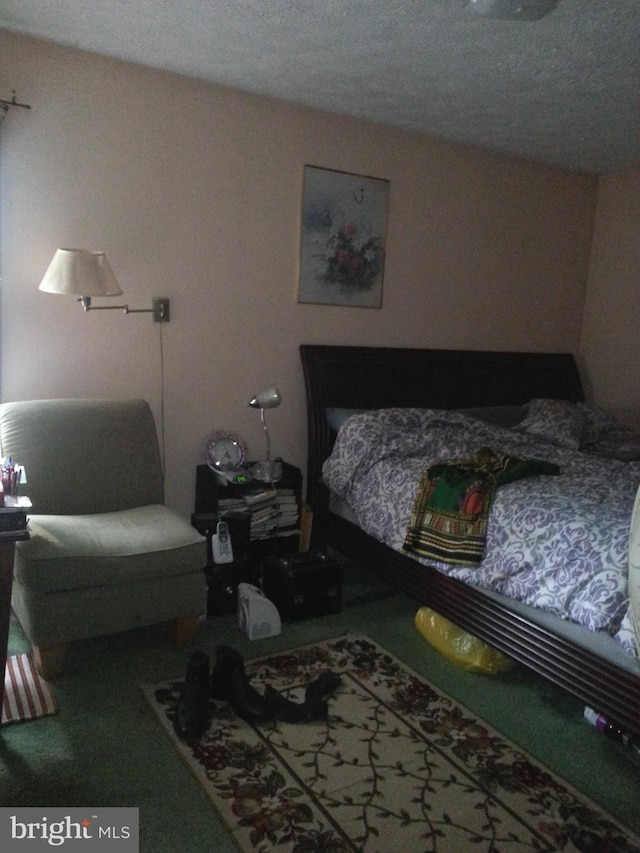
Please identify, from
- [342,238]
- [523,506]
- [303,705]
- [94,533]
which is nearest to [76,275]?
[94,533]

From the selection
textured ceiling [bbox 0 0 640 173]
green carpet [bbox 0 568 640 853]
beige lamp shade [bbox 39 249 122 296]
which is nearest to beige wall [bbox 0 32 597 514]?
textured ceiling [bbox 0 0 640 173]

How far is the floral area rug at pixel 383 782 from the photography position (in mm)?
1725

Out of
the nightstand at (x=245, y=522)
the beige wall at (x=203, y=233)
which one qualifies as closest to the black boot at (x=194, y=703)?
the nightstand at (x=245, y=522)

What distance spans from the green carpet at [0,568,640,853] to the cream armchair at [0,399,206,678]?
0.57 feet

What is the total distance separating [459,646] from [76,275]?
212cm

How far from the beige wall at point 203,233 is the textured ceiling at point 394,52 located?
15 cm

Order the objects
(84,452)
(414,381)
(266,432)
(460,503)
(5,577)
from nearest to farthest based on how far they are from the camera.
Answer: (5,577)
(460,503)
(84,452)
(266,432)
(414,381)

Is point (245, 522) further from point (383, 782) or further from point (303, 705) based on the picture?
point (383, 782)

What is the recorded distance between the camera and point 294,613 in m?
2.89

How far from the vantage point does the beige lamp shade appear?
2.61 m

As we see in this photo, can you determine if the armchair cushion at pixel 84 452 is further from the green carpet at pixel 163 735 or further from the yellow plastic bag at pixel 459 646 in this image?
the yellow plastic bag at pixel 459 646

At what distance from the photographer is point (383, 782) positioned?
1912mm

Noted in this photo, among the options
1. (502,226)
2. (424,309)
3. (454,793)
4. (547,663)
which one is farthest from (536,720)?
(502,226)

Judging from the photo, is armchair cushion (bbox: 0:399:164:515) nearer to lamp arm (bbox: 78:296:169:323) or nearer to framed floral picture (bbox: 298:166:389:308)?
lamp arm (bbox: 78:296:169:323)
